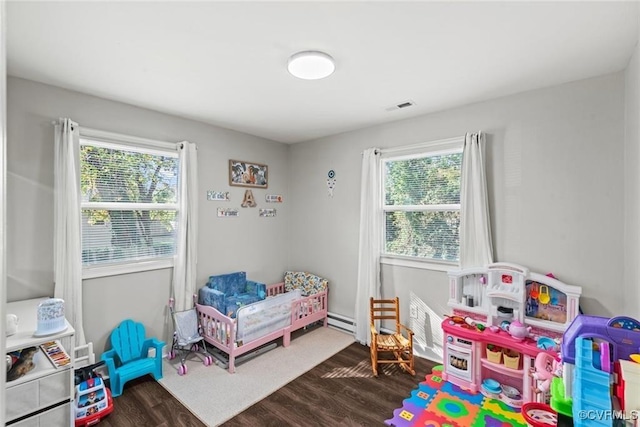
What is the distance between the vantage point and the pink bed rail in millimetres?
2832

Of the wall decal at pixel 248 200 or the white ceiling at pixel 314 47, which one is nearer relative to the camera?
the white ceiling at pixel 314 47

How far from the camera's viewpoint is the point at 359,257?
140 inches

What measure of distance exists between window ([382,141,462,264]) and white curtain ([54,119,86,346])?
3.02 m

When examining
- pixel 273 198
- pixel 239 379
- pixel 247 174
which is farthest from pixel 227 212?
pixel 239 379

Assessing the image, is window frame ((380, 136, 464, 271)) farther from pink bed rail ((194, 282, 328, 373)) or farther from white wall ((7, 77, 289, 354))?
white wall ((7, 77, 289, 354))

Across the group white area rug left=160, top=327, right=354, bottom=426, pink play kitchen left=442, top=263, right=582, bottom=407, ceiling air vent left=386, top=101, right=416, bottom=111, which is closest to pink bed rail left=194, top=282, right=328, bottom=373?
white area rug left=160, top=327, right=354, bottom=426

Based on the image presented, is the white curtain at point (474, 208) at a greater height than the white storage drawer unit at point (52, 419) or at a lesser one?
greater

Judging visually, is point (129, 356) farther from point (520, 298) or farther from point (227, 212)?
point (520, 298)

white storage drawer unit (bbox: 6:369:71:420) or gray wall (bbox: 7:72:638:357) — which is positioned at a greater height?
gray wall (bbox: 7:72:638:357)

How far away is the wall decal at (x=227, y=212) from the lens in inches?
142

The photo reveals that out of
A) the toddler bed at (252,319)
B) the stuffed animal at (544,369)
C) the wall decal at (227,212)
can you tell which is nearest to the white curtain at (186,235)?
the toddler bed at (252,319)

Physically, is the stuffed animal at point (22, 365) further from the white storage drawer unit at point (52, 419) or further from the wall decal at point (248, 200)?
the wall decal at point (248, 200)

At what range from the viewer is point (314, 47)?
188 centimetres

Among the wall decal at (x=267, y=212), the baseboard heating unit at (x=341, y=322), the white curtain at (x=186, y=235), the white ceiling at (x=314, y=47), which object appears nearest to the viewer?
the white ceiling at (x=314, y=47)
